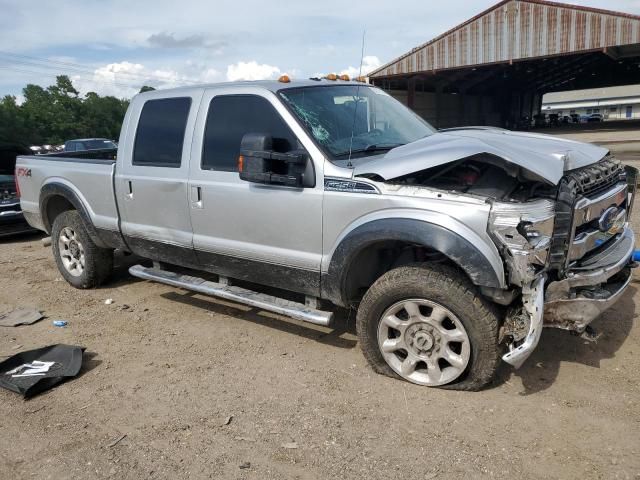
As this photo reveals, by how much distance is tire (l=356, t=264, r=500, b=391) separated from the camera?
3271 millimetres

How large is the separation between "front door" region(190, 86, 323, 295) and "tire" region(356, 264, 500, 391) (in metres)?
0.58

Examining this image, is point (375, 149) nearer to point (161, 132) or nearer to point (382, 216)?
point (382, 216)

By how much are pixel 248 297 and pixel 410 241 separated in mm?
1542

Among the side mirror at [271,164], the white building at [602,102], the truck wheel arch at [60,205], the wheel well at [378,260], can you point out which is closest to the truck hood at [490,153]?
the side mirror at [271,164]

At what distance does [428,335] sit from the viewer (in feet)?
11.3

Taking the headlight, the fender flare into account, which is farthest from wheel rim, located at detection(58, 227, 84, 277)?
the headlight

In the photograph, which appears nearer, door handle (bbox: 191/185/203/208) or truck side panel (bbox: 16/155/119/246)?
door handle (bbox: 191/185/203/208)

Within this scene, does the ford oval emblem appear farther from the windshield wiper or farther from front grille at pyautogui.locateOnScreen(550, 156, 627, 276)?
the windshield wiper

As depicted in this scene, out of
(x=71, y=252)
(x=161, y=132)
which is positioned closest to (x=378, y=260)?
(x=161, y=132)

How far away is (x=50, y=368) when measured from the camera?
405cm

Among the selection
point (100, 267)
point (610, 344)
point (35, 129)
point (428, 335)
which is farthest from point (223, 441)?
point (35, 129)

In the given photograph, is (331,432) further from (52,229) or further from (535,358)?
(52,229)

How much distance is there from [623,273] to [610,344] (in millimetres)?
606

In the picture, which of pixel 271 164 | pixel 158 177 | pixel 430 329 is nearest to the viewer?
pixel 430 329
